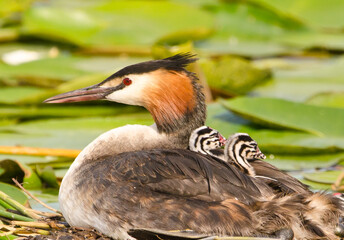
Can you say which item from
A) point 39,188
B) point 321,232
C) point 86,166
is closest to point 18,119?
point 39,188

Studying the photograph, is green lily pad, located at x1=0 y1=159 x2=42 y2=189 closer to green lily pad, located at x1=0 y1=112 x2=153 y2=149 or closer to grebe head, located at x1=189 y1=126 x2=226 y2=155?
green lily pad, located at x1=0 y1=112 x2=153 y2=149

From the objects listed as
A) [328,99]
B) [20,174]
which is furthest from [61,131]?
[328,99]

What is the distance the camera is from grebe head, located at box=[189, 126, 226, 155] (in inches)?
201

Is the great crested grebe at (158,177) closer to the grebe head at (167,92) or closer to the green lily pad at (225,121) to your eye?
the grebe head at (167,92)

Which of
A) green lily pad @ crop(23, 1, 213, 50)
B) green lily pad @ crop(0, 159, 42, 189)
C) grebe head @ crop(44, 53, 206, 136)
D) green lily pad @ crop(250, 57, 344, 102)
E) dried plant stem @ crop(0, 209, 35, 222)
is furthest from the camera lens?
green lily pad @ crop(23, 1, 213, 50)

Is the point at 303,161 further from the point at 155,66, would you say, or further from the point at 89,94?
the point at 89,94

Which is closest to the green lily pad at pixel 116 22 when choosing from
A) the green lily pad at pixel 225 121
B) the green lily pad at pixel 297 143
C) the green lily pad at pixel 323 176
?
the green lily pad at pixel 225 121

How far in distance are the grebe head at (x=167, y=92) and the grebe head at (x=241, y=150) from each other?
37 centimetres

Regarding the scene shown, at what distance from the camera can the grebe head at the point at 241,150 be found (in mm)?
5000

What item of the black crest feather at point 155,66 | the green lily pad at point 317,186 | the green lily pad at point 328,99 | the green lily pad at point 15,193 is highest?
the black crest feather at point 155,66

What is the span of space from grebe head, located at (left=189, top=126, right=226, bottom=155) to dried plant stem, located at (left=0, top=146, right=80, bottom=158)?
163 cm

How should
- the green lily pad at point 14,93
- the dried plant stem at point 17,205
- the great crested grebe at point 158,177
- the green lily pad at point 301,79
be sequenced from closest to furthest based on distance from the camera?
the great crested grebe at point 158,177 → the dried plant stem at point 17,205 → the green lily pad at point 14,93 → the green lily pad at point 301,79

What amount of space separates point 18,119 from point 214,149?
3004 millimetres

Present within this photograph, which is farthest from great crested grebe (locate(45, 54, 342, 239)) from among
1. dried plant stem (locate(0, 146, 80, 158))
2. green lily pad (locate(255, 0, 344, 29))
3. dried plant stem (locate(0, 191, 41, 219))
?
green lily pad (locate(255, 0, 344, 29))
